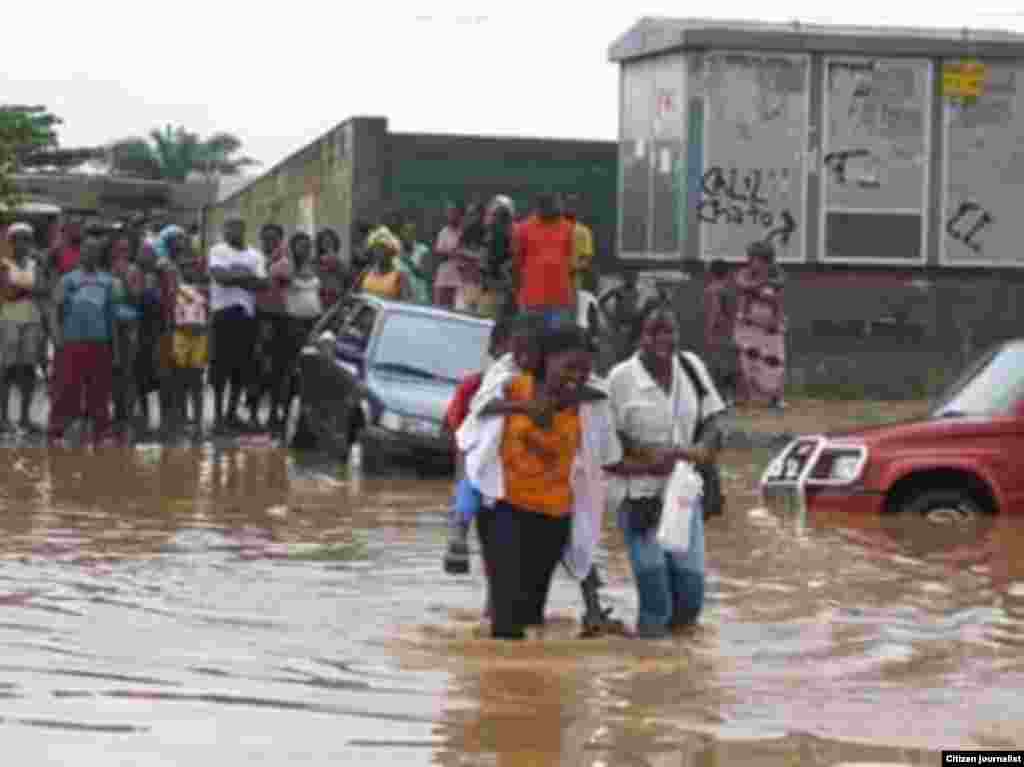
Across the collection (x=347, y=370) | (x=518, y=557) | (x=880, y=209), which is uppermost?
(x=880, y=209)

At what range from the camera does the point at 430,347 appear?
2412 cm

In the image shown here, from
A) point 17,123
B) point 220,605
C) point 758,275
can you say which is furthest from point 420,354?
point 17,123

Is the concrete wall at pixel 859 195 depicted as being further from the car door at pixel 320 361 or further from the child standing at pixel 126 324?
the child standing at pixel 126 324

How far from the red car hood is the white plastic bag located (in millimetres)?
5880

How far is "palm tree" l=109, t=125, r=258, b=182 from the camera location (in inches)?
4065

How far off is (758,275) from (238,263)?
560cm

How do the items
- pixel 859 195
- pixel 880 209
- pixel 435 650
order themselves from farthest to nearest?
pixel 880 209 < pixel 859 195 < pixel 435 650

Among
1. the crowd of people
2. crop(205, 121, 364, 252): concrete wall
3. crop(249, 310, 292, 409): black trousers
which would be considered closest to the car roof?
the crowd of people

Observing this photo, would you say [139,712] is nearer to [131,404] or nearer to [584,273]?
[131,404]

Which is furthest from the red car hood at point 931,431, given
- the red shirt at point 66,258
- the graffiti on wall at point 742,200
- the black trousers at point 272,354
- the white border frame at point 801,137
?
the graffiti on wall at point 742,200

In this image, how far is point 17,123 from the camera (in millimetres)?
38812

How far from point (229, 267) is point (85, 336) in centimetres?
187

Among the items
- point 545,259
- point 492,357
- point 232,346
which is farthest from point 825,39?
point 492,357

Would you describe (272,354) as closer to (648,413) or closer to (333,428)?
(333,428)
